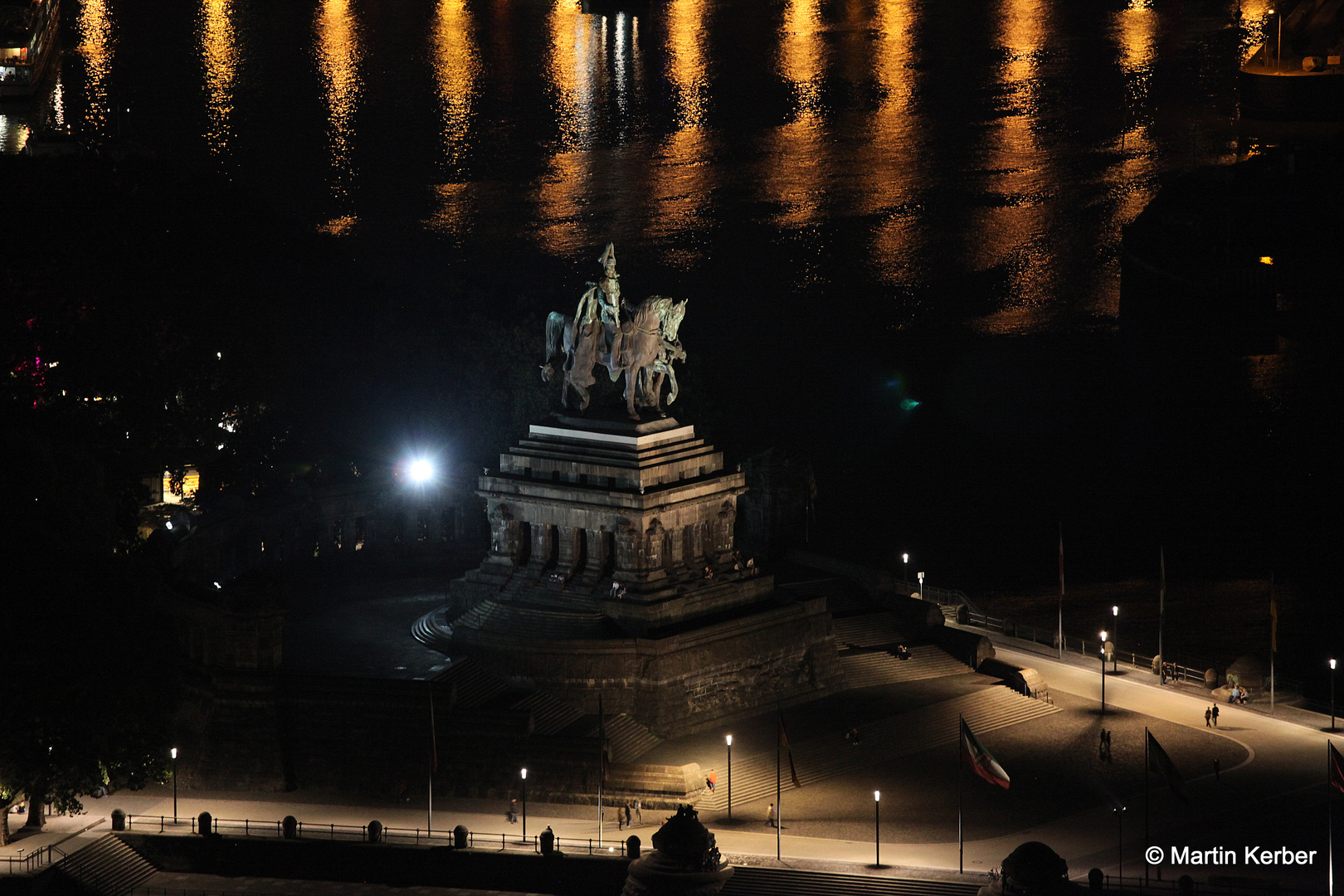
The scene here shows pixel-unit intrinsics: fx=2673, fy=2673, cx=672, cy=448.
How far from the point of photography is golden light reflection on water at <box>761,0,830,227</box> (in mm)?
177750

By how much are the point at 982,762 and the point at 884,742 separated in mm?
10578

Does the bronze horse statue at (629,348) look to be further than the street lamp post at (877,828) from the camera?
Yes

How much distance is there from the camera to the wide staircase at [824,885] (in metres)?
81.7

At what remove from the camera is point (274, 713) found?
92.7 m

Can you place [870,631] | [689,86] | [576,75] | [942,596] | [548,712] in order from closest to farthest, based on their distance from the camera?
[548,712] < [870,631] < [942,596] < [576,75] < [689,86]

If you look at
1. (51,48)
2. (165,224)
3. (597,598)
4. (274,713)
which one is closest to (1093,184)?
(51,48)

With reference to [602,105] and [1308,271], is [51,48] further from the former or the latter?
[1308,271]

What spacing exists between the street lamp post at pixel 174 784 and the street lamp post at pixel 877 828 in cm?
2289

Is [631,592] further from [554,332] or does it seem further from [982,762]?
[982,762]

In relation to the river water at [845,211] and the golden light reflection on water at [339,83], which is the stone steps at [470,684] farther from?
the golden light reflection on water at [339,83]

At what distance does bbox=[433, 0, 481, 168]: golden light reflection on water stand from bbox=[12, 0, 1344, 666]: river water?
33 centimetres

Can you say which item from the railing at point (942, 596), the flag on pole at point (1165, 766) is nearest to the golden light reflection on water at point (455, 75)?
the railing at point (942, 596)

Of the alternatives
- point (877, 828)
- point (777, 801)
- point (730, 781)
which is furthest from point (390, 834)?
point (877, 828)

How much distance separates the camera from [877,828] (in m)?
83.6
